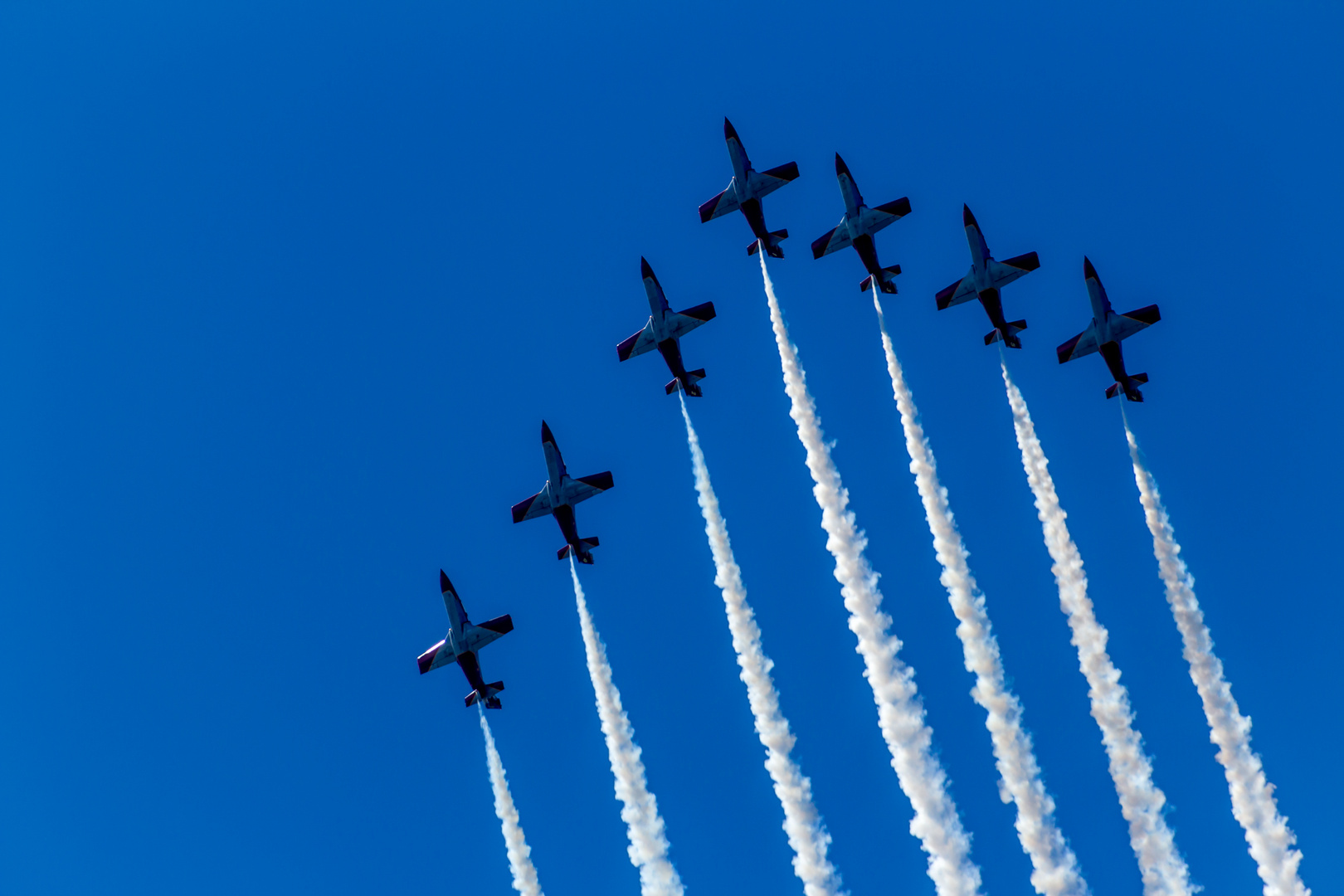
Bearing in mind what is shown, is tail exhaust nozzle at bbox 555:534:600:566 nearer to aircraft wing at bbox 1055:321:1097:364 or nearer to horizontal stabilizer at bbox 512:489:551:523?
horizontal stabilizer at bbox 512:489:551:523

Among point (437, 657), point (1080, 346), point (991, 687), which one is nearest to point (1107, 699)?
point (991, 687)

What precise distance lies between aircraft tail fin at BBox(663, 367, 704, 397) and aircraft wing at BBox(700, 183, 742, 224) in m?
7.81

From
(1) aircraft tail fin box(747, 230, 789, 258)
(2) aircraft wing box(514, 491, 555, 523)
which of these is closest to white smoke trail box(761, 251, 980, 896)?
(1) aircraft tail fin box(747, 230, 789, 258)

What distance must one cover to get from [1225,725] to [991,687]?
11.1 m

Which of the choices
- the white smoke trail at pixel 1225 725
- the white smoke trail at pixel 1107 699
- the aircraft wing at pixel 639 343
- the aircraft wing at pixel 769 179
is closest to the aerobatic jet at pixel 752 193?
the aircraft wing at pixel 769 179

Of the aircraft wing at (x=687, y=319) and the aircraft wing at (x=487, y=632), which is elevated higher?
the aircraft wing at (x=687, y=319)

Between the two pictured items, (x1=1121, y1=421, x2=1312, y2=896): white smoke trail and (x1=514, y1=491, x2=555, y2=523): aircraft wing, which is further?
(x1=514, y1=491, x2=555, y2=523): aircraft wing

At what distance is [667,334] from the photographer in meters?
60.9

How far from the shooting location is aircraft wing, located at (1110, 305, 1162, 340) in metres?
59.8

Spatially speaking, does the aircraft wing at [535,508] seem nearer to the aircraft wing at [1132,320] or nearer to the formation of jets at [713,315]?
the formation of jets at [713,315]

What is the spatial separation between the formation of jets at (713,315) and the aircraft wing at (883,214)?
0.04 m

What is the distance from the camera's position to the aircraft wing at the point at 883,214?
2429 inches

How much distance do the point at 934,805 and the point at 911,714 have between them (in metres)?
4.14

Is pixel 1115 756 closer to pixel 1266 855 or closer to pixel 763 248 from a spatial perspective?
pixel 1266 855
